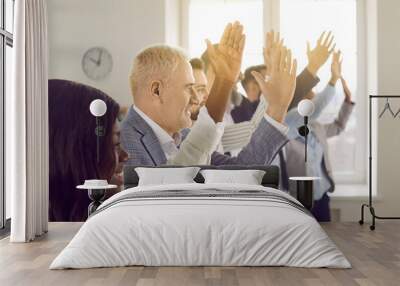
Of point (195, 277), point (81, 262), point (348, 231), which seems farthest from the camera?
point (348, 231)

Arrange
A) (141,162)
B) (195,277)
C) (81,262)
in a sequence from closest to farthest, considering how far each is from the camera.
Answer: (195,277) → (81,262) → (141,162)

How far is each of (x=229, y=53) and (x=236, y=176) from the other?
1.74 metres

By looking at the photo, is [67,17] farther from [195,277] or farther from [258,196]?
A: [195,277]

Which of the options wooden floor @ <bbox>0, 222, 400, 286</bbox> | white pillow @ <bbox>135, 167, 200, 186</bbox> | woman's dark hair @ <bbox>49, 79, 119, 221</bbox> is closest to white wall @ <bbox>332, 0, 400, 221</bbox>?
white pillow @ <bbox>135, 167, 200, 186</bbox>

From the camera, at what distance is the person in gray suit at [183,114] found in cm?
747

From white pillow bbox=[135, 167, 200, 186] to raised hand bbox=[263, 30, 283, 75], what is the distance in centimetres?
171

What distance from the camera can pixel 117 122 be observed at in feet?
24.7

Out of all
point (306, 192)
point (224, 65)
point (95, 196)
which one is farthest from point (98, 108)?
point (306, 192)

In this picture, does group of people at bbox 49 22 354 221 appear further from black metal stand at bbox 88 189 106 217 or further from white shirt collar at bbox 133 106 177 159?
black metal stand at bbox 88 189 106 217

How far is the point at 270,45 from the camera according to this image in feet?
24.8

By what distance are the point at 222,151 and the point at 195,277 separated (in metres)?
3.35

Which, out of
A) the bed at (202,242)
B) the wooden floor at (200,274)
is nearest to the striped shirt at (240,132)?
the wooden floor at (200,274)

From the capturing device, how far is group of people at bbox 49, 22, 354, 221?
748cm

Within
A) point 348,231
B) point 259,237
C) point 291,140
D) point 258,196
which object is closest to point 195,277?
point 259,237
